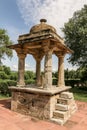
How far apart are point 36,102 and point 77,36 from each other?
10638 millimetres

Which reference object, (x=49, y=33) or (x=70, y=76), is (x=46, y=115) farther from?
(x=70, y=76)

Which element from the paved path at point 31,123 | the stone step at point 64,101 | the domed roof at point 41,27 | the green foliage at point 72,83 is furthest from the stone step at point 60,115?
the green foliage at point 72,83

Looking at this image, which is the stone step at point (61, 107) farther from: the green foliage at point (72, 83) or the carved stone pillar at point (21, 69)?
the green foliage at point (72, 83)

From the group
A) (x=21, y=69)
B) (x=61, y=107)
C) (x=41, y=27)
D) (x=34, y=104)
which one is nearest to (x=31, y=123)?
(x=34, y=104)

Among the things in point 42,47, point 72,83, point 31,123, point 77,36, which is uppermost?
point 77,36

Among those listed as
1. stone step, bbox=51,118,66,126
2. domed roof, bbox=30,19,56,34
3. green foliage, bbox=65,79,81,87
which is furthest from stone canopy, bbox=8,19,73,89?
green foliage, bbox=65,79,81,87

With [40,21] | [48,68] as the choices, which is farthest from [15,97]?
[40,21]

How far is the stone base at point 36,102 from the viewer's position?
18.8 ft

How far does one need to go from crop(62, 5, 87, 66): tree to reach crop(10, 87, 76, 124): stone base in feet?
30.7

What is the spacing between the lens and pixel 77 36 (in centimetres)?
1512

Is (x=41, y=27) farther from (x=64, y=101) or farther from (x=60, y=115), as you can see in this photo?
(x=60, y=115)

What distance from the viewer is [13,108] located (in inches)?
268

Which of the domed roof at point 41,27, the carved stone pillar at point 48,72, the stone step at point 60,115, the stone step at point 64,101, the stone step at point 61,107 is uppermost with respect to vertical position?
the domed roof at point 41,27

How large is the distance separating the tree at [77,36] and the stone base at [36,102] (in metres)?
9.35
